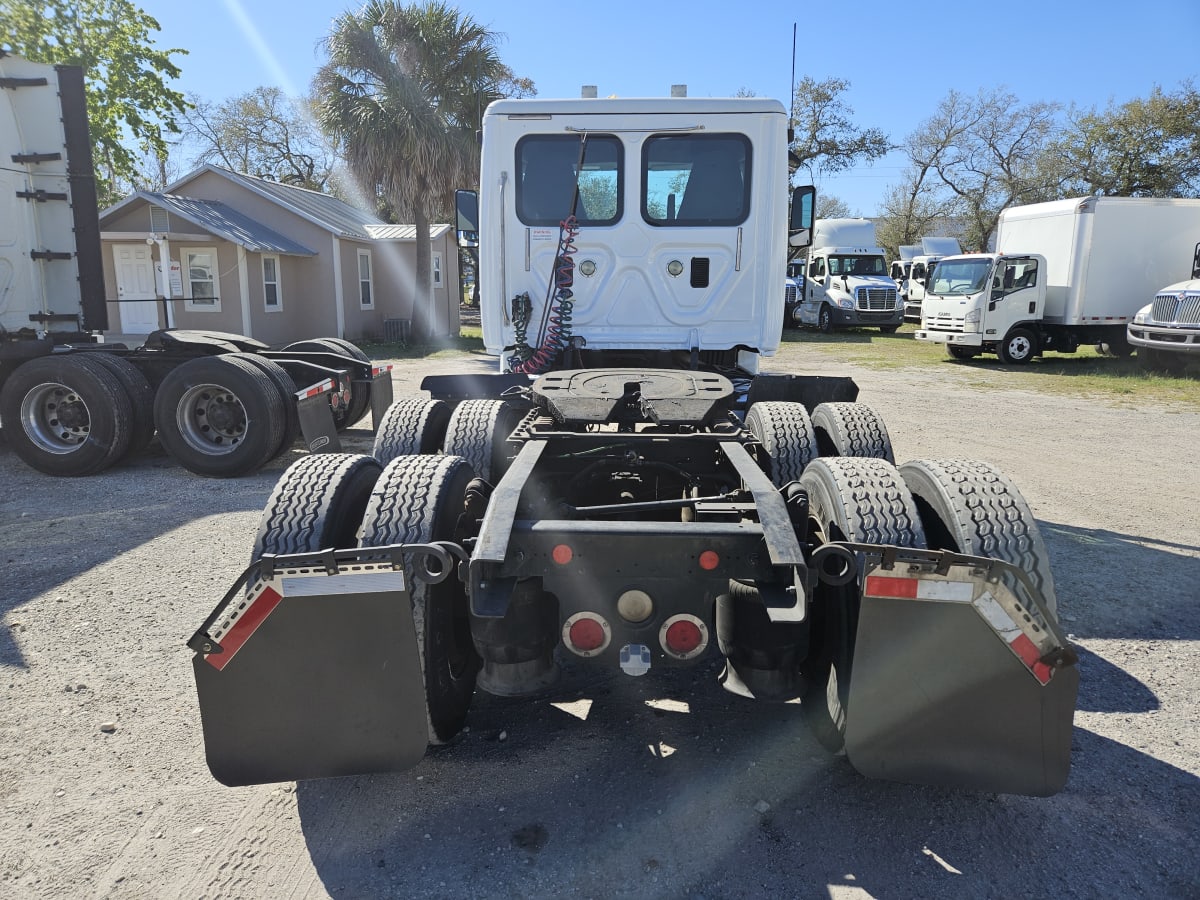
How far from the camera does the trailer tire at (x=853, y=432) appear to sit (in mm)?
4438

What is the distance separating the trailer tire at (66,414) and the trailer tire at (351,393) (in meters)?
1.82

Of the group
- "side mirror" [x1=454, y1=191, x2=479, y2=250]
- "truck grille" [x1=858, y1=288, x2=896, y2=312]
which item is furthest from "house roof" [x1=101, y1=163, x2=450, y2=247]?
"side mirror" [x1=454, y1=191, x2=479, y2=250]

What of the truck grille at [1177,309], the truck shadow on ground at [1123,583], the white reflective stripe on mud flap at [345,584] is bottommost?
the truck shadow on ground at [1123,583]

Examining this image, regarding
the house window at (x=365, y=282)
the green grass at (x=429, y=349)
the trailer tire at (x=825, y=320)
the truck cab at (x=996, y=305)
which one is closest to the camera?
the truck cab at (x=996, y=305)

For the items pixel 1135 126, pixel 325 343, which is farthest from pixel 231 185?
pixel 1135 126

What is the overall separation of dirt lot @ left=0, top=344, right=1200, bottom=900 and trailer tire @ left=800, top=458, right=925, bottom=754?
0.36 m

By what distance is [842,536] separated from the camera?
2.78 metres

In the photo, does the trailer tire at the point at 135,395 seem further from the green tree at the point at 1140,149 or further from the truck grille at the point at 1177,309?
the green tree at the point at 1140,149

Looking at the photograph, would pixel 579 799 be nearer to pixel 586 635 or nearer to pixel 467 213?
pixel 586 635

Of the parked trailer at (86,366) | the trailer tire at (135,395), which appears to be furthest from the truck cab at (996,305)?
the trailer tire at (135,395)

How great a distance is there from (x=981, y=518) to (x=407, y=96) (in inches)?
896

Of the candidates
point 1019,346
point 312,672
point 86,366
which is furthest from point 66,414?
point 1019,346

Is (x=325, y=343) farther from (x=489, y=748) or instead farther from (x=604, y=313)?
(x=489, y=748)

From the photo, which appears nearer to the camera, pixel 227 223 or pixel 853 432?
pixel 853 432
